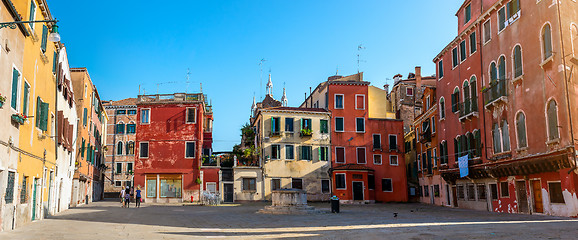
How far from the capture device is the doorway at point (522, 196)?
26109 mm

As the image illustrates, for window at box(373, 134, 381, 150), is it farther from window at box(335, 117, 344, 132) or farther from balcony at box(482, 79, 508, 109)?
balcony at box(482, 79, 508, 109)

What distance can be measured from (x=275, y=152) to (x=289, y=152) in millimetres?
1408

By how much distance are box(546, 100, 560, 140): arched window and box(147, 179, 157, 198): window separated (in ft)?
111

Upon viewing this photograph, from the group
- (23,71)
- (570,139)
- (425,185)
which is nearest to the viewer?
(23,71)

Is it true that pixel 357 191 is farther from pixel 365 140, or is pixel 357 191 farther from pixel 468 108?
pixel 468 108

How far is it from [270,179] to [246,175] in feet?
7.78

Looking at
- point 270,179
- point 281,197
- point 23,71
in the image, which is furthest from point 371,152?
point 23,71

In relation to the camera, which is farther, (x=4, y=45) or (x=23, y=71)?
(x=23, y=71)

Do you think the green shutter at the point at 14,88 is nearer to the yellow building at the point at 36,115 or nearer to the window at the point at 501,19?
the yellow building at the point at 36,115

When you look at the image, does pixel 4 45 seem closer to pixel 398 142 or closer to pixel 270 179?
pixel 270 179

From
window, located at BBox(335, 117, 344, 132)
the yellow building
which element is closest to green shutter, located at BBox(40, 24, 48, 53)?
the yellow building

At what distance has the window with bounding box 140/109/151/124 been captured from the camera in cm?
4612

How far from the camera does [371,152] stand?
4791 centimetres

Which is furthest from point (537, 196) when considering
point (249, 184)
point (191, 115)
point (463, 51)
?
point (191, 115)
